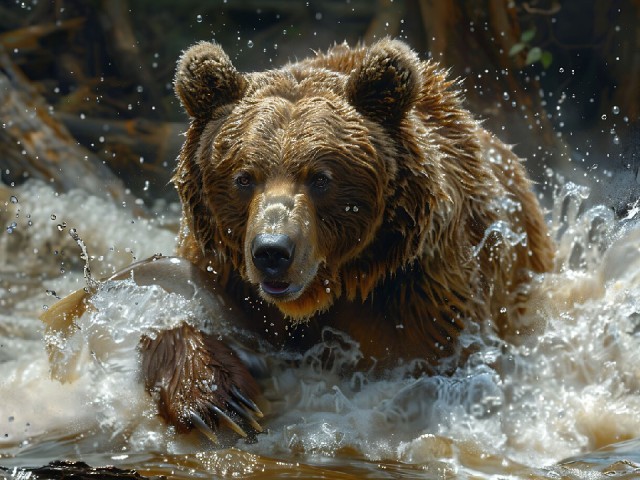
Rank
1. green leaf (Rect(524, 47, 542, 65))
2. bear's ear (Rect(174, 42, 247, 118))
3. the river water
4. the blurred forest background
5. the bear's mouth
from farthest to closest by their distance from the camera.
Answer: green leaf (Rect(524, 47, 542, 65)), the blurred forest background, bear's ear (Rect(174, 42, 247, 118)), the bear's mouth, the river water

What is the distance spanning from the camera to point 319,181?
4160 millimetres

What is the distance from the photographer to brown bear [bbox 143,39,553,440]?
4.12 meters

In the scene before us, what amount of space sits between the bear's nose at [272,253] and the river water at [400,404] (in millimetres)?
702

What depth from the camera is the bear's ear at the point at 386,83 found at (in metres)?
4.21

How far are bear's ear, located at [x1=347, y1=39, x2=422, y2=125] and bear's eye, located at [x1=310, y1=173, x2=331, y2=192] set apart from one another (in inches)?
15.5

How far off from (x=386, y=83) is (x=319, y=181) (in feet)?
1.73

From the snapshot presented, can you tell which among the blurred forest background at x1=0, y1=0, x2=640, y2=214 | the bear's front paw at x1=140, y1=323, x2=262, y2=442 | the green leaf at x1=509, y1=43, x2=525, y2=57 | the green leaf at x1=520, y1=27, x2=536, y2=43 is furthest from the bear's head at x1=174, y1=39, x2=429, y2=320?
the green leaf at x1=520, y1=27, x2=536, y2=43

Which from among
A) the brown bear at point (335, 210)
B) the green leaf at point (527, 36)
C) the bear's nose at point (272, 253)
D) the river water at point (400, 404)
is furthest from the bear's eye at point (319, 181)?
the green leaf at point (527, 36)

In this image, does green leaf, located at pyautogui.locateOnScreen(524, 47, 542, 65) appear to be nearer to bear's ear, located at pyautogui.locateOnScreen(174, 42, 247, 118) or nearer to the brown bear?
the brown bear

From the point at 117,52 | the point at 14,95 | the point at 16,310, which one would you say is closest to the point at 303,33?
the point at 117,52

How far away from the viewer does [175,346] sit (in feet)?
14.1

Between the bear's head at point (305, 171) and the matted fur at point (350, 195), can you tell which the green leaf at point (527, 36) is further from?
the bear's head at point (305, 171)

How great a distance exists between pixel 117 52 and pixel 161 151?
1.47 m

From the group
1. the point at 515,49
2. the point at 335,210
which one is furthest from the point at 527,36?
the point at 335,210
